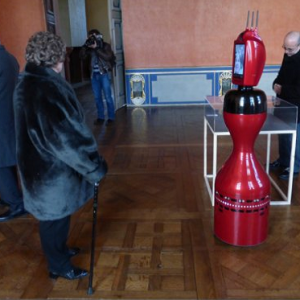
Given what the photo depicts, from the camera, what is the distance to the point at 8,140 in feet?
8.92

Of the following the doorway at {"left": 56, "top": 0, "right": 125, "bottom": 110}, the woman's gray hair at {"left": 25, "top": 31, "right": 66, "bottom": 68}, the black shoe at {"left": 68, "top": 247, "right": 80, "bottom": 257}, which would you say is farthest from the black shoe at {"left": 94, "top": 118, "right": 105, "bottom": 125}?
the woman's gray hair at {"left": 25, "top": 31, "right": 66, "bottom": 68}

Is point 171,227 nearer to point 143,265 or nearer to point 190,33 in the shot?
point 143,265

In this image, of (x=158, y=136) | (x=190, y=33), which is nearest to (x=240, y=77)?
(x=158, y=136)

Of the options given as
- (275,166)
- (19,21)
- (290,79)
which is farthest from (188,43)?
(290,79)

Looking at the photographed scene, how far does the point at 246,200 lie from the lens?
2305 mm

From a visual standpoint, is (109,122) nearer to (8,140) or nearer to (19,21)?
(19,21)

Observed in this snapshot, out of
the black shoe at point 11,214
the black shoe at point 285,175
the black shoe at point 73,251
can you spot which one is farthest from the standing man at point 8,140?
the black shoe at point 285,175

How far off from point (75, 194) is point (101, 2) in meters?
9.93

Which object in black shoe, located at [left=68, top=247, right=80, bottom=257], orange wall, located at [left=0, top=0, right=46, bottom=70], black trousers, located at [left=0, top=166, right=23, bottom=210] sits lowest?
black shoe, located at [left=68, top=247, right=80, bottom=257]

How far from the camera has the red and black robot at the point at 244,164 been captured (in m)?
2.16

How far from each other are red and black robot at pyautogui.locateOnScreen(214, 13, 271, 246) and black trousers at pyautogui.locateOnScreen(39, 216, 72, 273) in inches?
38.9

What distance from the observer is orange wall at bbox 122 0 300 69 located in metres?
6.86

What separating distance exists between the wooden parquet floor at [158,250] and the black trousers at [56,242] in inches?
4.1

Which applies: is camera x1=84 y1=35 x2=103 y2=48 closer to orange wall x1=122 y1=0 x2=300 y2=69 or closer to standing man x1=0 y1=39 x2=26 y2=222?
orange wall x1=122 y1=0 x2=300 y2=69
